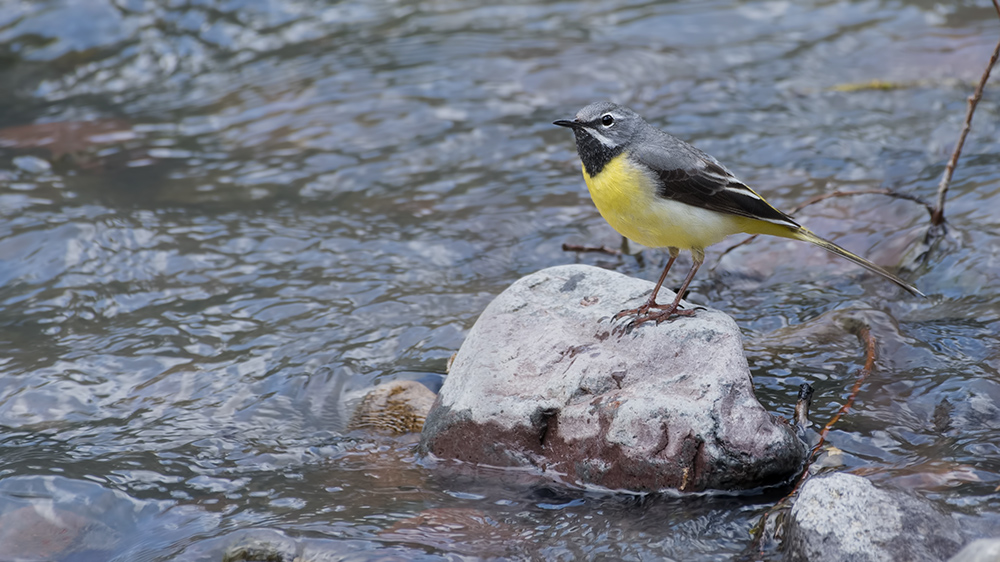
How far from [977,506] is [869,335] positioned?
80.3 inches

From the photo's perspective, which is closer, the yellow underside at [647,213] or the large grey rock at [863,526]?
the large grey rock at [863,526]

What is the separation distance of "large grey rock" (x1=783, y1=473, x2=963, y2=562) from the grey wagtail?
1.64m

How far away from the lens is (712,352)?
5387 millimetres

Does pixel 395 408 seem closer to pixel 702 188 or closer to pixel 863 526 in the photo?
pixel 702 188

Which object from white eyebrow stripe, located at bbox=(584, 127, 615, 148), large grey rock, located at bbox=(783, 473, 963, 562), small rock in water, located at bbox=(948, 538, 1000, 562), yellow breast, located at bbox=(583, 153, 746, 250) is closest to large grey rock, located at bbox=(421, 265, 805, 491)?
yellow breast, located at bbox=(583, 153, 746, 250)

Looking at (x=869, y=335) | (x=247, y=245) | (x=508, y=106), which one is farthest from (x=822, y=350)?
(x=508, y=106)

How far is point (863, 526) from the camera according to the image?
4.34m

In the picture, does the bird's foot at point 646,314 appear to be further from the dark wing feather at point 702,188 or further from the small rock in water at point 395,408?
the small rock in water at point 395,408

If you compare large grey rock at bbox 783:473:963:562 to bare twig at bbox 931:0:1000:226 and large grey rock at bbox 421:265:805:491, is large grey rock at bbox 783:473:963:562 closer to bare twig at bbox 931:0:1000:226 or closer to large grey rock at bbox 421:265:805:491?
large grey rock at bbox 421:265:805:491

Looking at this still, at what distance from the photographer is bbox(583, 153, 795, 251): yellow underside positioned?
5.79 m

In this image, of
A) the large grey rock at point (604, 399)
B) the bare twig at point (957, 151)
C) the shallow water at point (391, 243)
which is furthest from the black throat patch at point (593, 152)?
the bare twig at point (957, 151)

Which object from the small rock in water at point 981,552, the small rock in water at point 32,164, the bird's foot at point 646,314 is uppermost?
the small rock in water at point 32,164

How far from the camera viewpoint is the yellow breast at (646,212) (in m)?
5.79

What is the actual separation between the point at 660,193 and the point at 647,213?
0.20 meters
